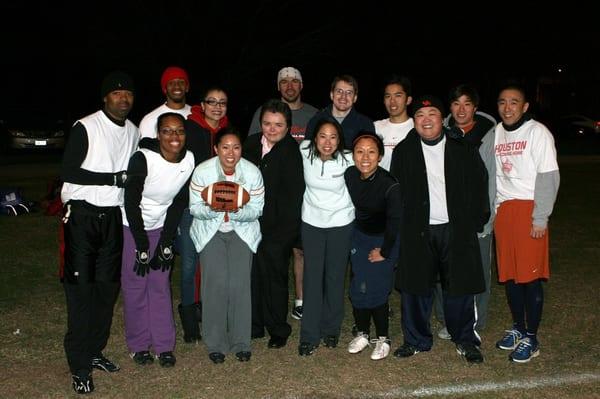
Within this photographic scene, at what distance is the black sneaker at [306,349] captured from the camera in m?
5.50

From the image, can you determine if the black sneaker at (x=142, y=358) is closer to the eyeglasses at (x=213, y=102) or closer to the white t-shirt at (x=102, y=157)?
the white t-shirt at (x=102, y=157)

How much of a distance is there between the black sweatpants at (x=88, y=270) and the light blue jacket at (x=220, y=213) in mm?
602

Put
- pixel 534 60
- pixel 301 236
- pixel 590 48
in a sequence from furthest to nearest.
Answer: pixel 590 48 → pixel 534 60 → pixel 301 236

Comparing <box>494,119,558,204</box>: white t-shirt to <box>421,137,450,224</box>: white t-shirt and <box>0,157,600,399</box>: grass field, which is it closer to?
<box>421,137,450,224</box>: white t-shirt

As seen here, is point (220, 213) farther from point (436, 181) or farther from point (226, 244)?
point (436, 181)

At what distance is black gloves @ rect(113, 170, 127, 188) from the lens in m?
4.70

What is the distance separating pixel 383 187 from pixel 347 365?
1344 mm

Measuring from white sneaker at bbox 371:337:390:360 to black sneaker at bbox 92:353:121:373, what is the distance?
6.24 ft

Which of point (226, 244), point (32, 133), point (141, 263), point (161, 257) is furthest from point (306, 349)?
point (32, 133)

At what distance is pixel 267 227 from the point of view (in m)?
5.57

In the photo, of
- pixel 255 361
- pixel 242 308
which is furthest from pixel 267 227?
pixel 255 361

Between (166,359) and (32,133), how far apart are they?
20.0 metres

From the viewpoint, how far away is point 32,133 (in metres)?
23.4

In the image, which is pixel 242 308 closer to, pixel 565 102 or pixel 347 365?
pixel 347 365
